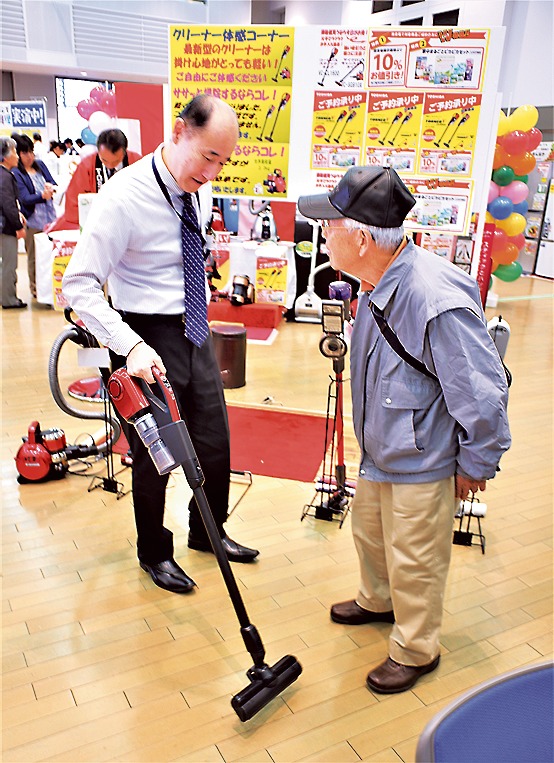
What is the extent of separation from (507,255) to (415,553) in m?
6.83

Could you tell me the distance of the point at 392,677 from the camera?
202 centimetres

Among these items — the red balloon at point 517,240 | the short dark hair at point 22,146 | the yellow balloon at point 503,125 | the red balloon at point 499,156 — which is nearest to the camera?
the short dark hair at point 22,146

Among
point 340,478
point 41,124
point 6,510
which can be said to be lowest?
point 6,510

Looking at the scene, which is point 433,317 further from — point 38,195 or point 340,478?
point 38,195

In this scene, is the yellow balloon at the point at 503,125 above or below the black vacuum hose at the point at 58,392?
above

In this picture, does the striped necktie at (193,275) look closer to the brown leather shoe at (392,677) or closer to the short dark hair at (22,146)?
the brown leather shoe at (392,677)

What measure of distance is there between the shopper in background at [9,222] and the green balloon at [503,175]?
558 cm

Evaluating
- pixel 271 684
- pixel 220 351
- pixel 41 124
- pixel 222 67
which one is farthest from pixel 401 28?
pixel 41 124

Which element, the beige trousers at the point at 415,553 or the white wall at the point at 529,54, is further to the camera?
the white wall at the point at 529,54

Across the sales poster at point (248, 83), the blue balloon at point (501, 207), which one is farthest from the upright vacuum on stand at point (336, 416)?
the blue balloon at point (501, 207)

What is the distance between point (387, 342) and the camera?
1.84m

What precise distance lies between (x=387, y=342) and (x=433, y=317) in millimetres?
185

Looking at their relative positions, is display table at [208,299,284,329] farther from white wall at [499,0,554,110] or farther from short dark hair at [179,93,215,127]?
white wall at [499,0,554,110]

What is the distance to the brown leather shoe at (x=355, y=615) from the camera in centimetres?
233
